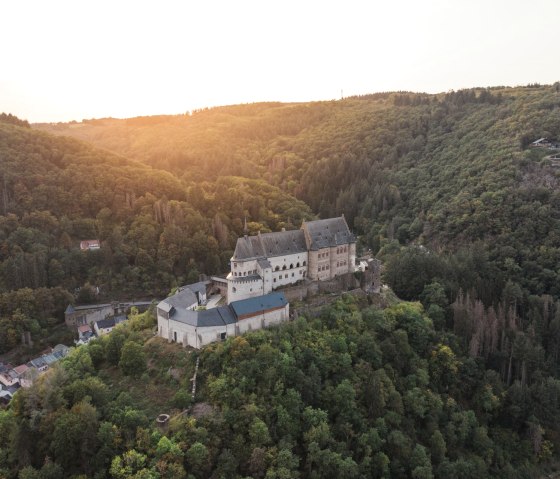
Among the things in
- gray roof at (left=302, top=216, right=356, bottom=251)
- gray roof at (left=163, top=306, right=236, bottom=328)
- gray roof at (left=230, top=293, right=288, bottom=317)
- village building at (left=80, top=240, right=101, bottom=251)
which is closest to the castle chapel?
gray roof at (left=302, top=216, right=356, bottom=251)

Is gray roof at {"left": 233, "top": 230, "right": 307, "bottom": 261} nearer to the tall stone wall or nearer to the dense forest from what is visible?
the tall stone wall

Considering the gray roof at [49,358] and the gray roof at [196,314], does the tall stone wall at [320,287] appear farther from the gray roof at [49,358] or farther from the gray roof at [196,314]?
the gray roof at [49,358]

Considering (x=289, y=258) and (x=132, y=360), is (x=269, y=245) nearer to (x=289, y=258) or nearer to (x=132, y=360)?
(x=289, y=258)

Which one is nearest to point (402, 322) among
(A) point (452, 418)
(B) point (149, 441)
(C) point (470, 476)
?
(A) point (452, 418)

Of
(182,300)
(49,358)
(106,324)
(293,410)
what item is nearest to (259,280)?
(182,300)

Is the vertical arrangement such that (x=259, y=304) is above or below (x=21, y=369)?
above

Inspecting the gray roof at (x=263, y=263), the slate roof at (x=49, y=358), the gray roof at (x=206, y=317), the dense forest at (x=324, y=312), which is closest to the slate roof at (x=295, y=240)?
the gray roof at (x=263, y=263)
